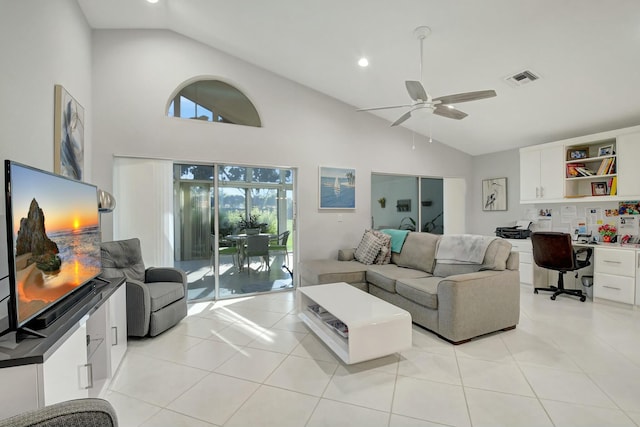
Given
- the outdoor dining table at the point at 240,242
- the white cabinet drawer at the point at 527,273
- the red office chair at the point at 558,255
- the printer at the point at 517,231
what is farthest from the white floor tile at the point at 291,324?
the printer at the point at 517,231

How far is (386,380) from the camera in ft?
6.73

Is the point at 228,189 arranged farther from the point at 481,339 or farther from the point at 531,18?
the point at 531,18

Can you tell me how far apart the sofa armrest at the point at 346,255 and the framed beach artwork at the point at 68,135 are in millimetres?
3225

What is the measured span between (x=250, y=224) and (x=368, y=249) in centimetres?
172

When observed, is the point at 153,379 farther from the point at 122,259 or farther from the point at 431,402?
the point at 431,402

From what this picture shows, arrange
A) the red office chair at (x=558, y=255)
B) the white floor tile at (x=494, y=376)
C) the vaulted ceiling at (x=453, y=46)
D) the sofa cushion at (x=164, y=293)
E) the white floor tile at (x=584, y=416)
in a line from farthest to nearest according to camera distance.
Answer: the red office chair at (x=558, y=255)
the sofa cushion at (x=164, y=293)
the vaulted ceiling at (x=453, y=46)
the white floor tile at (x=494, y=376)
the white floor tile at (x=584, y=416)

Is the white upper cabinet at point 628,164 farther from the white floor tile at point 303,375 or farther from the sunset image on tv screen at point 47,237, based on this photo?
the sunset image on tv screen at point 47,237

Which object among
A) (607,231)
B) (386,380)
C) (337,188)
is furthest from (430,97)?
(607,231)

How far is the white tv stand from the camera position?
1.03 m

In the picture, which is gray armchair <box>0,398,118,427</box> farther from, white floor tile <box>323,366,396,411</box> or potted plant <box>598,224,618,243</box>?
potted plant <box>598,224,618,243</box>

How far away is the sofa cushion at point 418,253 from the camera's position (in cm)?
363

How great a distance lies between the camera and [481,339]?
269 cm

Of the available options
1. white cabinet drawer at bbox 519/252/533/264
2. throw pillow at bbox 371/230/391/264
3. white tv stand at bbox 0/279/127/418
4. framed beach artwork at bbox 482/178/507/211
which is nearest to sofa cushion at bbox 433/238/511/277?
throw pillow at bbox 371/230/391/264

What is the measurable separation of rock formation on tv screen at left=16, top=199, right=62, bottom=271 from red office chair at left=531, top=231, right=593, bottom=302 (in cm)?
488
